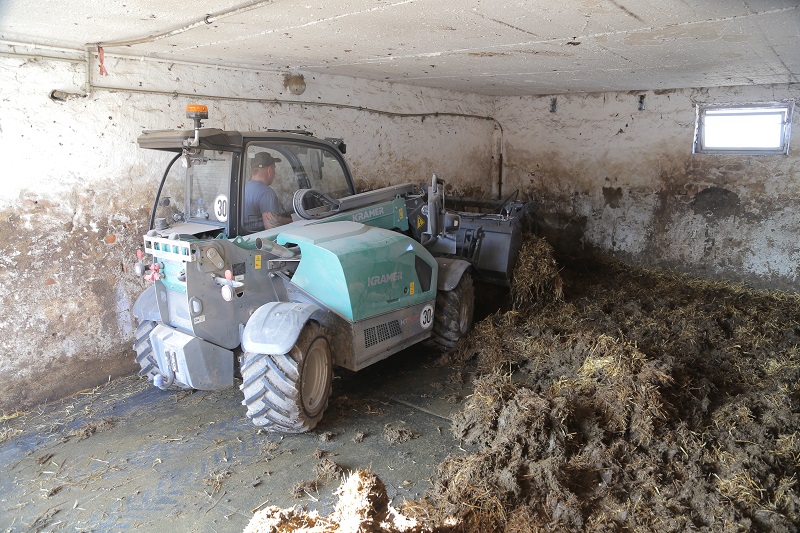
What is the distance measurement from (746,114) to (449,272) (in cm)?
452

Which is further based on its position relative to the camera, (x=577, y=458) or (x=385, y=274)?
(x=385, y=274)

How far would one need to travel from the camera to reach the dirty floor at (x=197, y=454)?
125 inches

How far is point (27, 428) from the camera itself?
164 inches

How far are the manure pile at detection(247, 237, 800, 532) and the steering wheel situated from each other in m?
1.77

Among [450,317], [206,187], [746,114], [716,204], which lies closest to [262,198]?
[206,187]

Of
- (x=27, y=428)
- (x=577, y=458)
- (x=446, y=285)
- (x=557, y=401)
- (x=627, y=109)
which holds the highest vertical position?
(x=627, y=109)

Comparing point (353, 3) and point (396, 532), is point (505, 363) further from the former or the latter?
point (353, 3)

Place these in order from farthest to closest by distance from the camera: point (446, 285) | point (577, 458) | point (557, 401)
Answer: point (446, 285), point (557, 401), point (577, 458)

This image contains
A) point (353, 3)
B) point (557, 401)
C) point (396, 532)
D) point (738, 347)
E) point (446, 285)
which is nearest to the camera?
point (396, 532)

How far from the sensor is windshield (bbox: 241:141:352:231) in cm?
416

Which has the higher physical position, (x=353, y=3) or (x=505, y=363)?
(x=353, y=3)

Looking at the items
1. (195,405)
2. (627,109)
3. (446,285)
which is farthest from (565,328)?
(627,109)

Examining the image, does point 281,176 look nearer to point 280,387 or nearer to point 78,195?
point 280,387

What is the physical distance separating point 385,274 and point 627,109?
17.1ft
